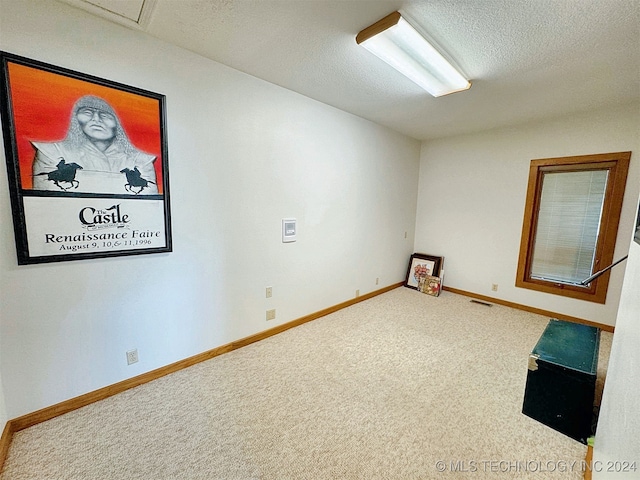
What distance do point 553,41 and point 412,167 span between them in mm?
2680

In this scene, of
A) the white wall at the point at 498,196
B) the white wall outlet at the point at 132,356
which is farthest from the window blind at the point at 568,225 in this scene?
the white wall outlet at the point at 132,356

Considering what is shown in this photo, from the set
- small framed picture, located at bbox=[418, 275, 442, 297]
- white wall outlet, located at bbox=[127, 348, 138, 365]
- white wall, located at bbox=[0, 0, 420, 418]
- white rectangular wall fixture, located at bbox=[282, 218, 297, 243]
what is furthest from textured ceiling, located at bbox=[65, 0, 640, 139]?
small framed picture, located at bbox=[418, 275, 442, 297]

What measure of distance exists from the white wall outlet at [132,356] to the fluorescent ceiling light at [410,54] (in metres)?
2.74

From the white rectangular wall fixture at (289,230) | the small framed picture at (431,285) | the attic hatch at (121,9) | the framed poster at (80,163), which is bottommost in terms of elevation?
the small framed picture at (431,285)

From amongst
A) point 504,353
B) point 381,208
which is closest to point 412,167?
point 381,208

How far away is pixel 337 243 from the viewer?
11.1 feet

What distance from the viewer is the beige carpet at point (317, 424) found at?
4.58 feet

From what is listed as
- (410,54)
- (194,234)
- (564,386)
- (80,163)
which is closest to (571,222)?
(564,386)

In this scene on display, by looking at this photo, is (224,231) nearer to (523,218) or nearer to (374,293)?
(374,293)

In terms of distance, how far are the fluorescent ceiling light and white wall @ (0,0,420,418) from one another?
3.61 ft

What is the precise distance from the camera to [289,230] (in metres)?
2.81

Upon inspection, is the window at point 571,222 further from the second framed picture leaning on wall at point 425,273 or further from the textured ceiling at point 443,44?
the second framed picture leaning on wall at point 425,273

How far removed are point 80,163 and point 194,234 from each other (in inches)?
32.5

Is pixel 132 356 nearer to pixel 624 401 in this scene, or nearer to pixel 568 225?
pixel 624 401
